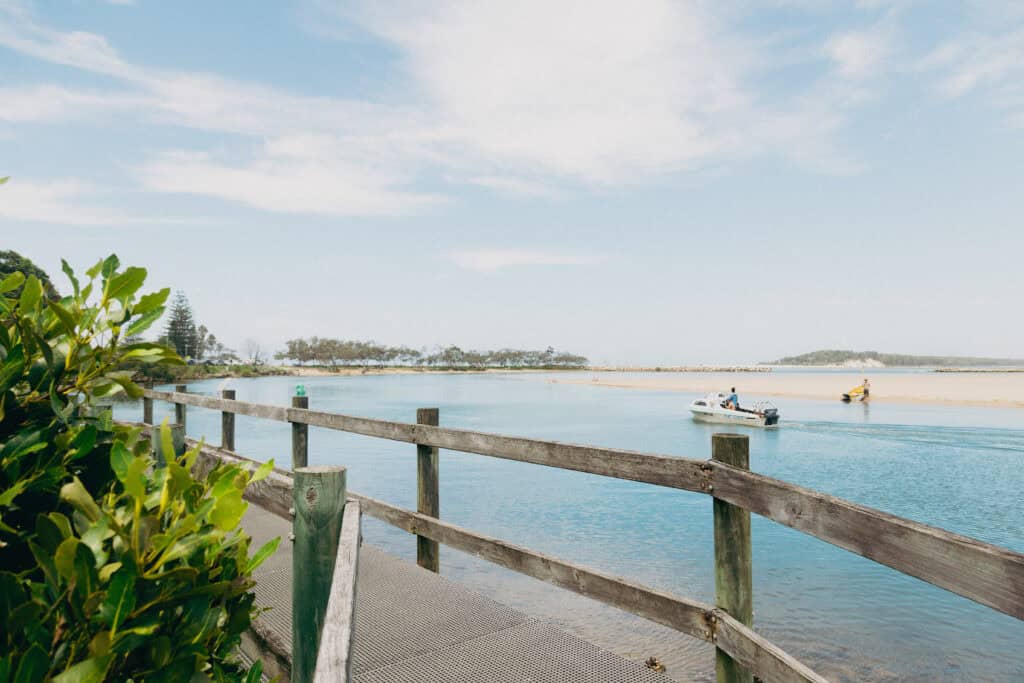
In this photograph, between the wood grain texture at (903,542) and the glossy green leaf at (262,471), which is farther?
the wood grain texture at (903,542)

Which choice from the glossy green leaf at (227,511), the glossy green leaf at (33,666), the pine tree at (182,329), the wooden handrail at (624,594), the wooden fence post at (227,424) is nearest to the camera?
the glossy green leaf at (33,666)

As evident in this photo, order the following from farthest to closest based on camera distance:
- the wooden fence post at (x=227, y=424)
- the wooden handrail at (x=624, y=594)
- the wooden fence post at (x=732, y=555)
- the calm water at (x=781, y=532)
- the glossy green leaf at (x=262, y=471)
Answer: the wooden fence post at (x=227, y=424)
the calm water at (x=781, y=532)
the wooden fence post at (x=732, y=555)
the wooden handrail at (x=624, y=594)
the glossy green leaf at (x=262, y=471)

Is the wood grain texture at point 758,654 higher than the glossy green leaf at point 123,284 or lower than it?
lower

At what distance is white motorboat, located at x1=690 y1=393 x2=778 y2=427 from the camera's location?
28391mm

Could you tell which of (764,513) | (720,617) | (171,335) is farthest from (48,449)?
(171,335)

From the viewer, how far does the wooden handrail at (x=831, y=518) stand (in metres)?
1.37

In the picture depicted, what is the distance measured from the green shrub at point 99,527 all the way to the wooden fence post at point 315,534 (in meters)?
→ 0.37

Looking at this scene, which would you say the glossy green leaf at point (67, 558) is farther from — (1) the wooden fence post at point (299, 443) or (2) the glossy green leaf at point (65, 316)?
(1) the wooden fence post at point (299, 443)

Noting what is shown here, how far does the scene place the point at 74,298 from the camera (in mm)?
1133

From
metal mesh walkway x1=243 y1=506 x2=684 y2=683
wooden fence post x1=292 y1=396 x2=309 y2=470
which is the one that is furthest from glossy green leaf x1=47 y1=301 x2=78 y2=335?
wooden fence post x1=292 y1=396 x2=309 y2=470

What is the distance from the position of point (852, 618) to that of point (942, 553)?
698 centimetres

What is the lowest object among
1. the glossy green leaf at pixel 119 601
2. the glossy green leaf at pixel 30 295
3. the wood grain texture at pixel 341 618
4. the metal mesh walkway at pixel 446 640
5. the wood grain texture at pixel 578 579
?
the metal mesh walkway at pixel 446 640

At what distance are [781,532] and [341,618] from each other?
39.8 ft

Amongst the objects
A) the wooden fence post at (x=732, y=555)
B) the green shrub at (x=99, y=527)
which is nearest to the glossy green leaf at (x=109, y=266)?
the green shrub at (x=99, y=527)
